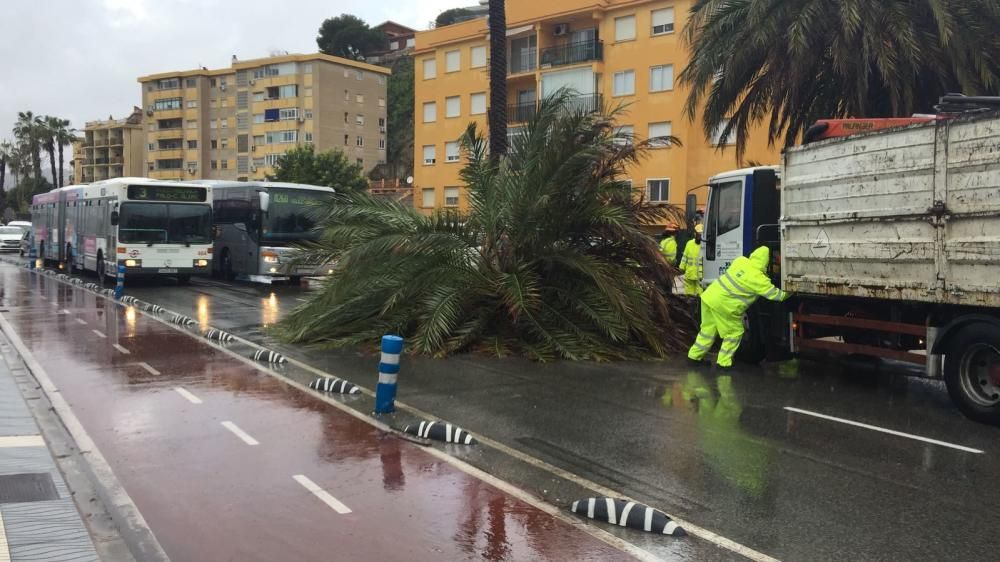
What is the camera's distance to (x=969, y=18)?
15219mm

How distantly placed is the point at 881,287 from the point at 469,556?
6.30m

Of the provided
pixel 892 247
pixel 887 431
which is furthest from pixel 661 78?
pixel 887 431

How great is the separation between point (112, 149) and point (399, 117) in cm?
4872

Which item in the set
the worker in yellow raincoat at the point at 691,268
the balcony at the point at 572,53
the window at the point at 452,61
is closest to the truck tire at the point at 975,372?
the worker in yellow raincoat at the point at 691,268

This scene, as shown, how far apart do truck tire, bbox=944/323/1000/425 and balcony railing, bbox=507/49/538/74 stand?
39484 mm

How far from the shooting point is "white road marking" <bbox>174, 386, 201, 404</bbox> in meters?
9.25

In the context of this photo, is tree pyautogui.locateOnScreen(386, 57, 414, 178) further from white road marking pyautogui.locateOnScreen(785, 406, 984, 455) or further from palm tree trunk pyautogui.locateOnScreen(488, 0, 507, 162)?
white road marking pyautogui.locateOnScreen(785, 406, 984, 455)

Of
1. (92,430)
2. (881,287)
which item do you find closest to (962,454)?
(881,287)

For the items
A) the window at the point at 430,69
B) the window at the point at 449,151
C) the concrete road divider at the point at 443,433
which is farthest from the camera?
the window at the point at 430,69

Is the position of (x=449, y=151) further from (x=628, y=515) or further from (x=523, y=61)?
(x=628, y=515)

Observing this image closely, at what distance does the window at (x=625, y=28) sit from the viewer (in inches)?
1633

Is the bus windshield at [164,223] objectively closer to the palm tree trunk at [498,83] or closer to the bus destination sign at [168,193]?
the bus destination sign at [168,193]

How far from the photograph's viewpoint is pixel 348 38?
314 feet

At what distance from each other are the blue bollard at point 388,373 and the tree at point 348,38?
9094cm
